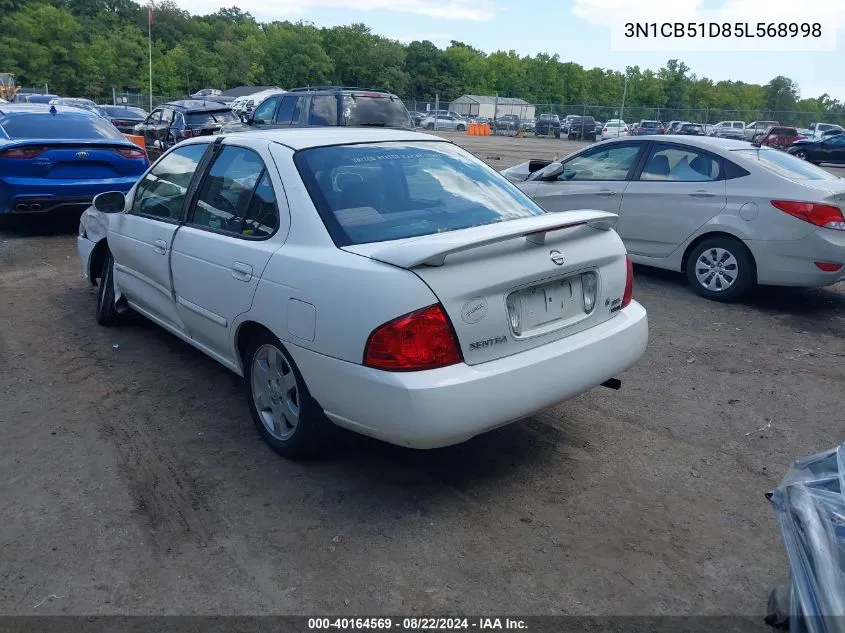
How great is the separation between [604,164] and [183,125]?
11731mm

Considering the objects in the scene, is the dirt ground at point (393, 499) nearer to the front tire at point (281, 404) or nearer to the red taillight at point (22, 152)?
the front tire at point (281, 404)

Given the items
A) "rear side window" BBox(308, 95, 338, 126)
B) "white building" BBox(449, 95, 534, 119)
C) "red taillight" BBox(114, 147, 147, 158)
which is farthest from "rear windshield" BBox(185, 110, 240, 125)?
"white building" BBox(449, 95, 534, 119)

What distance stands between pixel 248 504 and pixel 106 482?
2.52 ft

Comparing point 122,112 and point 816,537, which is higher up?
point 122,112

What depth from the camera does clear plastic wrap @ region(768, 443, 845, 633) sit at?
1903 millimetres

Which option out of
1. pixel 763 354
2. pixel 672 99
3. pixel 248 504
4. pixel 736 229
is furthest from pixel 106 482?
pixel 672 99

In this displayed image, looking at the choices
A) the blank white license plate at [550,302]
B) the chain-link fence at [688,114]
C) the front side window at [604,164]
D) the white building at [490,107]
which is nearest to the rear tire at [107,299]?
the blank white license plate at [550,302]

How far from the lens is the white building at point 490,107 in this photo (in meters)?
57.1

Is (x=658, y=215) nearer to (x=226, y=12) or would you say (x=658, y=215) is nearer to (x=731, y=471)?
(x=731, y=471)

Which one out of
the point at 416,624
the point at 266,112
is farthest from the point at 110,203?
the point at 266,112

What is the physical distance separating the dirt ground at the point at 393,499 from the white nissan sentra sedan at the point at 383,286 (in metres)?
0.42

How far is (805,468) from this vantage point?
7.63 ft

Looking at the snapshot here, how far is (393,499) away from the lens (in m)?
3.54

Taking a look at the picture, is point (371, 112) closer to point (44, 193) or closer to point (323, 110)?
point (323, 110)
